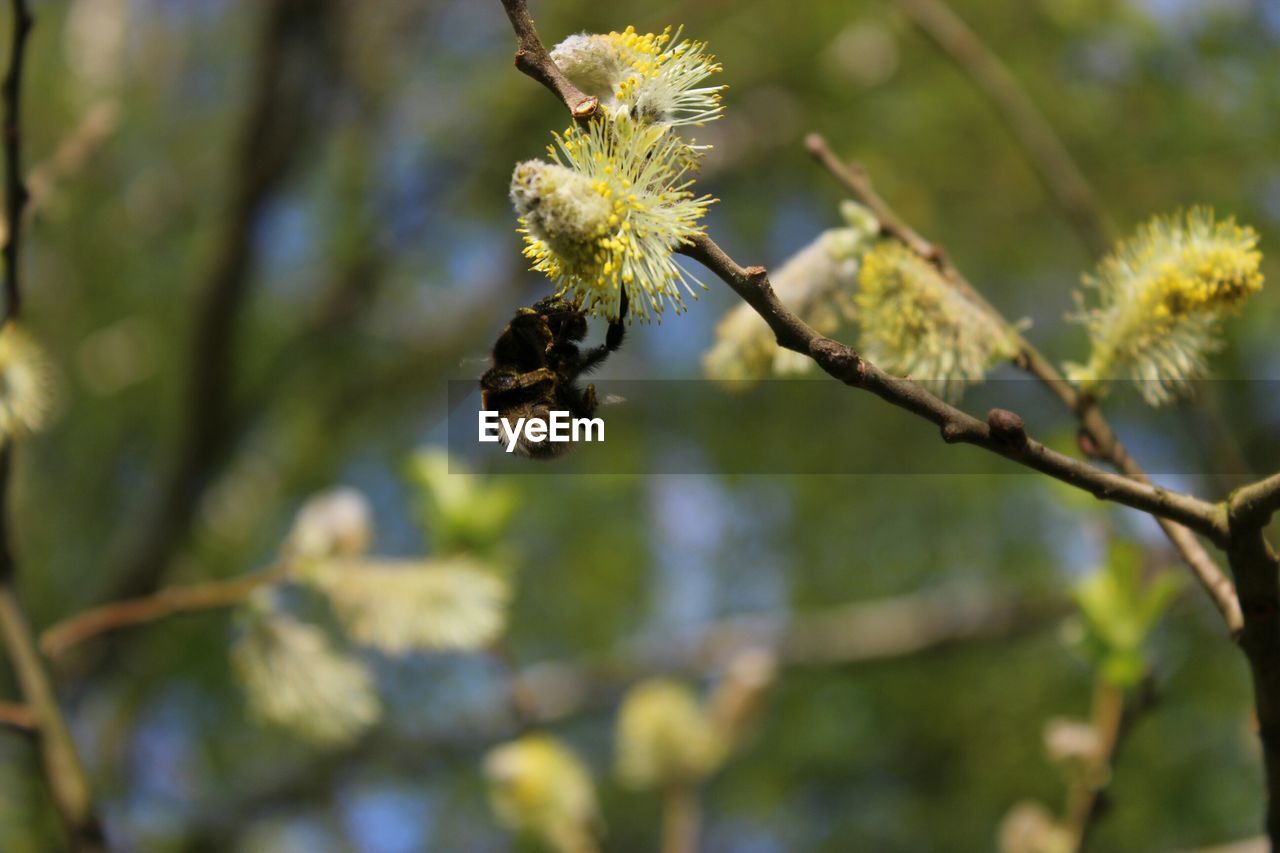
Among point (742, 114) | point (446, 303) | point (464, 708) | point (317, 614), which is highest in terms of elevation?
point (742, 114)

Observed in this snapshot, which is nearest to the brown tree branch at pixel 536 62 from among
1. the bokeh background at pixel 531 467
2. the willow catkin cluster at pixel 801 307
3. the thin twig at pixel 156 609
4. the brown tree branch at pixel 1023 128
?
the willow catkin cluster at pixel 801 307

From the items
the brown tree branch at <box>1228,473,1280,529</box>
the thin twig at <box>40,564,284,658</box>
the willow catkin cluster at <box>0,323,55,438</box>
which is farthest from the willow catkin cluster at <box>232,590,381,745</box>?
the brown tree branch at <box>1228,473,1280,529</box>

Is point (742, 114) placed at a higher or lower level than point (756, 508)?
higher

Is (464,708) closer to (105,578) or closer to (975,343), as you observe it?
(105,578)

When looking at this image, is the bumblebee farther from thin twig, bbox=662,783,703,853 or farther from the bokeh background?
the bokeh background

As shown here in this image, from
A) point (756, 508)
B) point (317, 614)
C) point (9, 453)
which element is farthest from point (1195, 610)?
point (9, 453)
